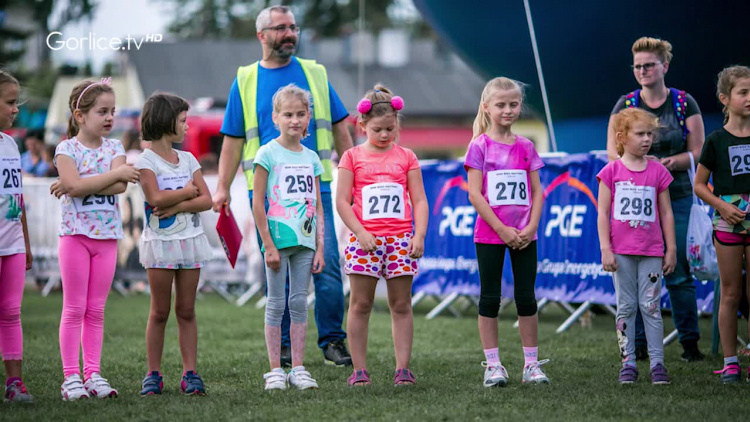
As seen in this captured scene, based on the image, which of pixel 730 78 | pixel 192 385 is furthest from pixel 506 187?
pixel 192 385

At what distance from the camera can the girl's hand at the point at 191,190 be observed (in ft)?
16.8

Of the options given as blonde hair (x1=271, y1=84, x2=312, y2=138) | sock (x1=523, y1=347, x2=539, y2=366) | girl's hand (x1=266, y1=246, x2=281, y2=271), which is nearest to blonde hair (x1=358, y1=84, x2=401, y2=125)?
blonde hair (x1=271, y1=84, x2=312, y2=138)

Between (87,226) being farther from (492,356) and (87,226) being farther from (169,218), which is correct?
(492,356)

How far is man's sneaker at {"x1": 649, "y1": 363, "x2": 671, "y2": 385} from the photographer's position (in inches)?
206

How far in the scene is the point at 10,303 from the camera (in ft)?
16.4

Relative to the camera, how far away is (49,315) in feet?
32.8

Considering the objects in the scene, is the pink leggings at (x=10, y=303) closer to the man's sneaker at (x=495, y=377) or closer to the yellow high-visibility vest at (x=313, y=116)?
the yellow high-visibility vest at (x=313, y=116)

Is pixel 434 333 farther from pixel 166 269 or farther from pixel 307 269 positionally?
pixel 166 269

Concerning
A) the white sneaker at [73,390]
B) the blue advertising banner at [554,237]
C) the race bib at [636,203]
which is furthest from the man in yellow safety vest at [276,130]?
the blue advertising banner at [554,237]

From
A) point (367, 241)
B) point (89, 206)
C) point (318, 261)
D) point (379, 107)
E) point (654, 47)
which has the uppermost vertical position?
point (654, 47)

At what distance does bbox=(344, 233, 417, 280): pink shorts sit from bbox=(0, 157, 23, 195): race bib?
5.75ft

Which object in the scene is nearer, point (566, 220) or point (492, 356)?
point (492, 356)

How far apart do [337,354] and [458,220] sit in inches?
136

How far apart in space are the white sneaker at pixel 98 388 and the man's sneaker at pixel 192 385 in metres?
0.35
